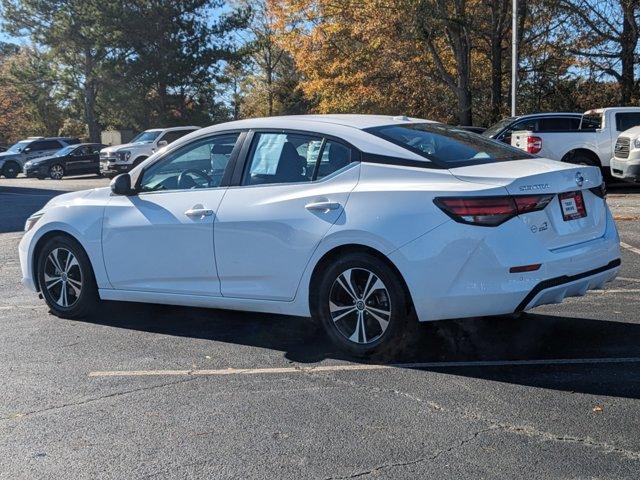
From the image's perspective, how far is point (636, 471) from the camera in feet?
11.0

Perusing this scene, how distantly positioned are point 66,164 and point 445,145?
97.2 feet

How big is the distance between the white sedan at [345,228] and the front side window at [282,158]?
0.04 feet

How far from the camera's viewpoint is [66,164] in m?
32.3

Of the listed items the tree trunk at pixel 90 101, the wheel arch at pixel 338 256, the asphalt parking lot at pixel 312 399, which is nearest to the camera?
the asphalt parking lot at pixel 312 399

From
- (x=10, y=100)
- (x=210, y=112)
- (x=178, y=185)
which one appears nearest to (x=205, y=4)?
(x=210, y=112)

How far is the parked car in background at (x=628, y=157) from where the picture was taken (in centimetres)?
1293

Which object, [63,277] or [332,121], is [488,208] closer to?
[332,121]

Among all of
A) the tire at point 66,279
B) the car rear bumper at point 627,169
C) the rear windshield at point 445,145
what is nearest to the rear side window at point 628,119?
the car rear bumper at point 627,169

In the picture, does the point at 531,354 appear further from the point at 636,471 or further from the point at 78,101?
the point at 78,101

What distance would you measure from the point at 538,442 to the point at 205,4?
148ft

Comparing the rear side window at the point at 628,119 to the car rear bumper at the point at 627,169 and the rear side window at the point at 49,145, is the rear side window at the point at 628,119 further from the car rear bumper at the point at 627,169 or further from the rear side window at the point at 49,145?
the rear side window at the point at 49,145

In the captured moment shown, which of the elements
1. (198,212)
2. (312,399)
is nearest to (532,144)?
(198,212)

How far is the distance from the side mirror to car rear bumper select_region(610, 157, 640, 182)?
385 inches

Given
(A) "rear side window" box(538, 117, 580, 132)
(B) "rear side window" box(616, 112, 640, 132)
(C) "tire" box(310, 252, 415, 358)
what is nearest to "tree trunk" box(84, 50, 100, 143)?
(A) "rear side window" box(538, 117, 580, 132)
